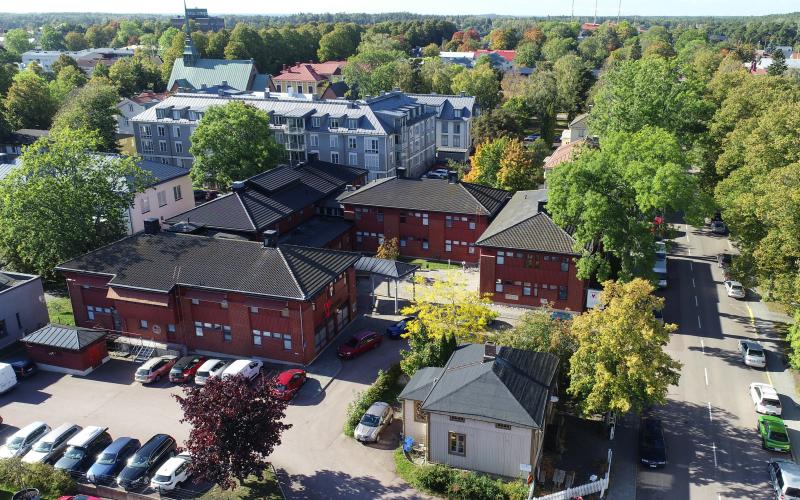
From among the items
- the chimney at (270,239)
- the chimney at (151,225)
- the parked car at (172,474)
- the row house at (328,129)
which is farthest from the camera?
the row house at (328,129)

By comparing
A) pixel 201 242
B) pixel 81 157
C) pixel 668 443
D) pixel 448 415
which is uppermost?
pixel 81 157

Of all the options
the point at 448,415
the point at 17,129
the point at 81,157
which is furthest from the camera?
the point at 17,129

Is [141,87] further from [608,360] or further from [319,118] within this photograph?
[608,360]

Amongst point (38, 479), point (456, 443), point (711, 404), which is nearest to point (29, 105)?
point (38, 479)

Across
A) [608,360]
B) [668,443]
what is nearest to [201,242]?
[608,360]

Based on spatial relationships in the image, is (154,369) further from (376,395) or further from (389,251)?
(389,251)

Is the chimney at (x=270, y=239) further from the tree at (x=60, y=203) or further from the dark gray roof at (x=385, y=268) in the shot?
the tree at (x=60, y=203)

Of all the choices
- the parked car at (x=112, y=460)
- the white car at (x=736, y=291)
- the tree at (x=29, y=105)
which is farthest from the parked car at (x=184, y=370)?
the tree at (x=29, y=105)
